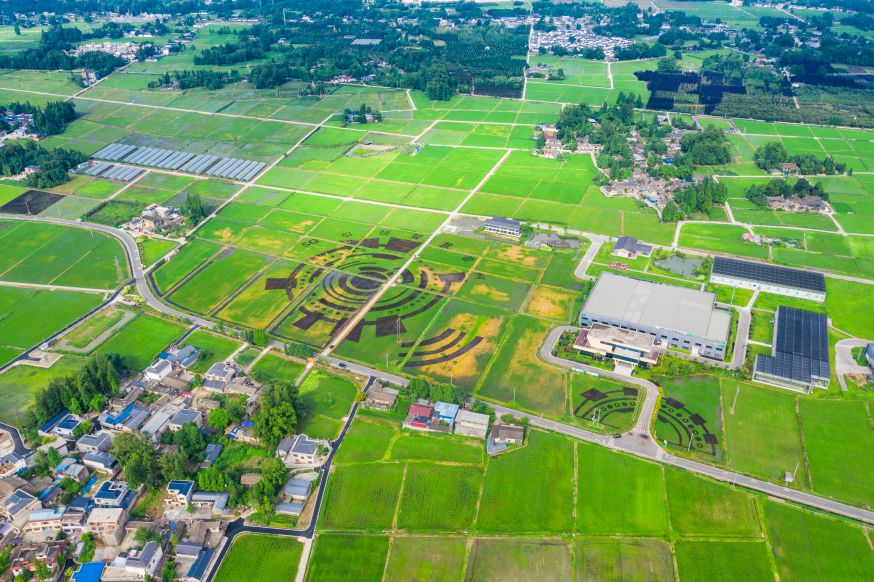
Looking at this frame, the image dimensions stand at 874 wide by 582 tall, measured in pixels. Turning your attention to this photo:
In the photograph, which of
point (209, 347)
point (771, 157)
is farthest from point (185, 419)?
point (771, 157)

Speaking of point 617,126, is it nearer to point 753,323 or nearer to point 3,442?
point 753,323

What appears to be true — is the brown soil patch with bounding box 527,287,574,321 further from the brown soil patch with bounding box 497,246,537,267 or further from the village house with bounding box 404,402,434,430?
the village house with bounding box 404,402,434,430

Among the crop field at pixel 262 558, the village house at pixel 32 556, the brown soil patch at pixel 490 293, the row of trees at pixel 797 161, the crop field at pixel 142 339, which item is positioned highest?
the row of trees at pixel 797 161

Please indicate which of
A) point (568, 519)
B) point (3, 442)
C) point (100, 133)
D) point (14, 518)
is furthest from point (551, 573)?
point (100, 133)

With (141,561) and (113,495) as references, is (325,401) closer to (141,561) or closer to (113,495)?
(113,495)

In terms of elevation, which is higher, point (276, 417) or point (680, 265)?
point (680, 265)

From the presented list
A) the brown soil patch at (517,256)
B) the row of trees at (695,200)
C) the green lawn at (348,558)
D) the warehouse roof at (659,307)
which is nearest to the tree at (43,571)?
the green lawn at (348,558)

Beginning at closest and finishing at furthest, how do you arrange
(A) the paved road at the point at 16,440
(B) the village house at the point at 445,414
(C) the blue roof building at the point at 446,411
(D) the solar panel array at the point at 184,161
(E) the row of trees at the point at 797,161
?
(A) the paved road at the point at 16,440
(B) the village house at the point at 445,414
(C) the blue roof building at the point at 446,411
(E) the row of trees at the point at 797,161
(D) the solar panel array at the point at 184,161

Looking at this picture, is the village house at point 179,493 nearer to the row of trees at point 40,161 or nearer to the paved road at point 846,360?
the paved road at point 846,360
